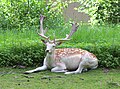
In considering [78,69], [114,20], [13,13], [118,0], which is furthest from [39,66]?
[118,0]

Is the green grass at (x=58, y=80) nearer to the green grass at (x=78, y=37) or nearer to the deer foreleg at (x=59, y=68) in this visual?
the deer foreleg at (x=59, y=68)

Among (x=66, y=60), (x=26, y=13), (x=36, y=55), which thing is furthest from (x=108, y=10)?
(x=66, y=60)

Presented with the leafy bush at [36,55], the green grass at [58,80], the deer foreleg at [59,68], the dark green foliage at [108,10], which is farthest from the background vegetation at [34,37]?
the dark green foliage at [108,10]

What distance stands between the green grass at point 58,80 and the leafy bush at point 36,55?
24 centimetres

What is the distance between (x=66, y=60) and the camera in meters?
6.82

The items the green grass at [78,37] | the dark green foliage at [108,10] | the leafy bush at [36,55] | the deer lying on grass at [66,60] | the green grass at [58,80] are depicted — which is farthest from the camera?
the dark green foliage at [108,10]

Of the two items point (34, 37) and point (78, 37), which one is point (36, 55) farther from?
point (78, 37)

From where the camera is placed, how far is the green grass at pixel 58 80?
5.72 meters

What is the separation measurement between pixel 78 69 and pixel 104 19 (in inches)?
283

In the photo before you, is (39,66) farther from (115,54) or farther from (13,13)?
(13,13)

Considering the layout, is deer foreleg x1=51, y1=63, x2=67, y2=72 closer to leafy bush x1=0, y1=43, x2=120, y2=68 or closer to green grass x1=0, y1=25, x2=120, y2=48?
leafy bush x1=0, y1=43, x2=120, y2=68

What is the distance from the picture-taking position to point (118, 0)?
14117 millimetres

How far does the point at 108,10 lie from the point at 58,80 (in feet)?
26.9

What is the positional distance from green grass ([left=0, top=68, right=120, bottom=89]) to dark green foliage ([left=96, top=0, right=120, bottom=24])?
22.7 ft
